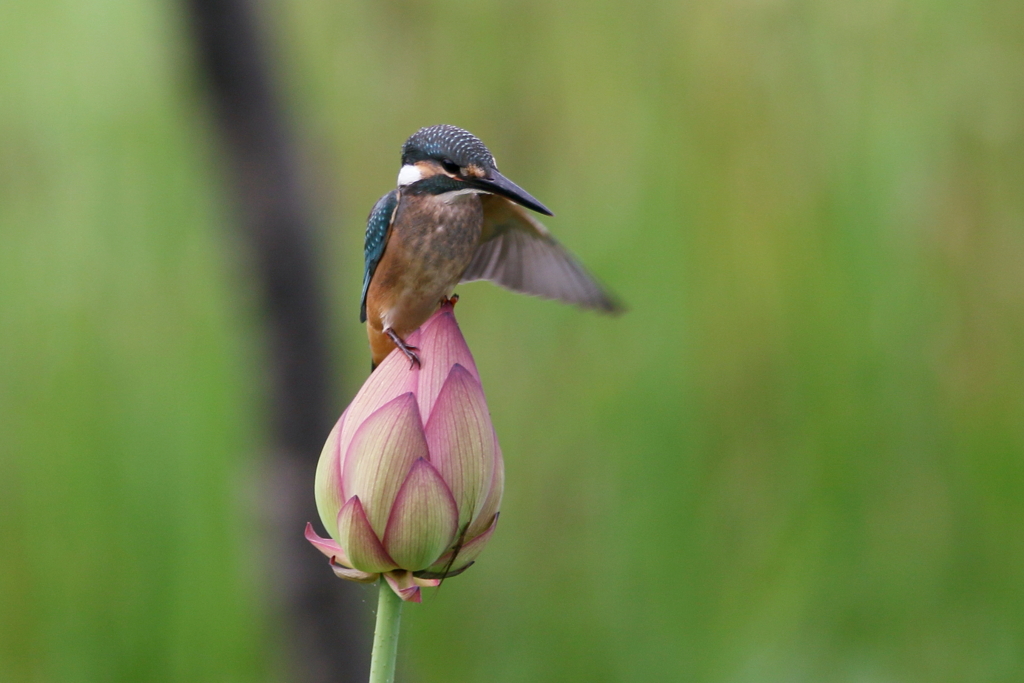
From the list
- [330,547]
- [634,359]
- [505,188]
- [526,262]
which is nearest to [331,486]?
[330,547]

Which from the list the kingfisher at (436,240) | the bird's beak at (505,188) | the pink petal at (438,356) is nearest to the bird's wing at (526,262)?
the kingfisher at (436,240)

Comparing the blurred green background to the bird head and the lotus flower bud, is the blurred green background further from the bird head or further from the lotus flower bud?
the lotus flower bud

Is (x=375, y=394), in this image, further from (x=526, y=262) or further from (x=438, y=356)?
(x=526, y=262)

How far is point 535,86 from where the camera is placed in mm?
1312

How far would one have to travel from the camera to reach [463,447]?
444mm

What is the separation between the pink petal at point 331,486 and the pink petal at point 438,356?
0.04m

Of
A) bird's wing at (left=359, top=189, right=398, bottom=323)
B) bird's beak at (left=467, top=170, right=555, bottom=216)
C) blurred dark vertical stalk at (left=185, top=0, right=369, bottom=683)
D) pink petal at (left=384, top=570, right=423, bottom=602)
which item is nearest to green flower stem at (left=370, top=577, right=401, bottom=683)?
pink petal at (left=384, top=570, right=423, bottom=602)

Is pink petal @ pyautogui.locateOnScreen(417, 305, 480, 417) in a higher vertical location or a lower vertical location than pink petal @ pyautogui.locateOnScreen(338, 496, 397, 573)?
higher

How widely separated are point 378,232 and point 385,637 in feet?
1.34

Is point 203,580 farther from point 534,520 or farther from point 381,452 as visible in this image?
point 381,452

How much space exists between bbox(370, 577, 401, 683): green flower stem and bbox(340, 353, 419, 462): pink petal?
2.0 inches

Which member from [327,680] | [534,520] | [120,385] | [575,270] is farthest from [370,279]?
[120,385]

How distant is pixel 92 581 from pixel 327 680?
1.24 feet

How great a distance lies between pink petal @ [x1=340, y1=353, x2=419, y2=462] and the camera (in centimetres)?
45
